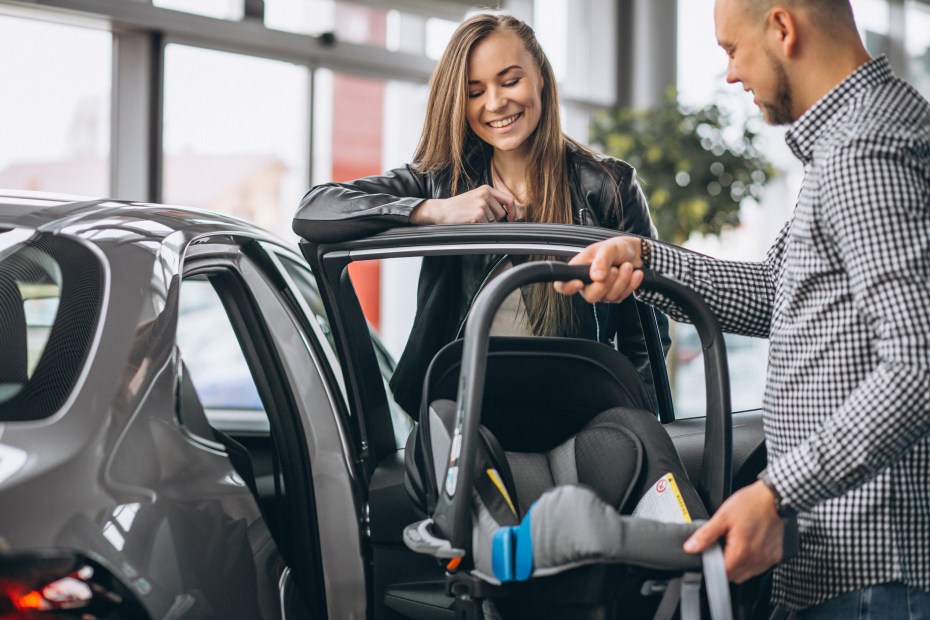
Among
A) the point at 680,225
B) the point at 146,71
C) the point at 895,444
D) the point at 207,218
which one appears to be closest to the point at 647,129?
the point at 680,225

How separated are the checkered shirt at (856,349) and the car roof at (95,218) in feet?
2.97

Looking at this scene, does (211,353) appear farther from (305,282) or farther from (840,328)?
(840,328)

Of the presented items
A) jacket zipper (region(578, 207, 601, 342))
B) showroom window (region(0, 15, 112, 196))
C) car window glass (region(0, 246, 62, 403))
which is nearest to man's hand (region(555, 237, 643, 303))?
jacket zipper (region(578, 207, 601, 342))

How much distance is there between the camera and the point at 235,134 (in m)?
5.89

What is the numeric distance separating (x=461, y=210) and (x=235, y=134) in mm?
4542

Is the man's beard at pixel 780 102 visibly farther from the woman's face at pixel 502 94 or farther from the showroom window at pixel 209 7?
the showroom window at pixel 209 7

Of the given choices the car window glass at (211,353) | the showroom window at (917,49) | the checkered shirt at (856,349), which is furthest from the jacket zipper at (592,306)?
the showroom window at (917,49)

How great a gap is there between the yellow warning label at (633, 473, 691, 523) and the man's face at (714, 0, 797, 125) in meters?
0.51

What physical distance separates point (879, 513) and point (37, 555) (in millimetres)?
976

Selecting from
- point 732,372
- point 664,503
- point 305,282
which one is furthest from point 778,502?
point 732,372

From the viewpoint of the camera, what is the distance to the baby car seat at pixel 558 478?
1099 mm

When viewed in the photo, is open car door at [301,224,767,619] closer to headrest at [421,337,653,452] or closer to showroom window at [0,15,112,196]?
headrest at [421,337,653,452]

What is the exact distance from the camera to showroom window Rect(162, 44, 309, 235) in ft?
18.0

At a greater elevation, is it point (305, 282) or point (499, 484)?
point (305, 282)
